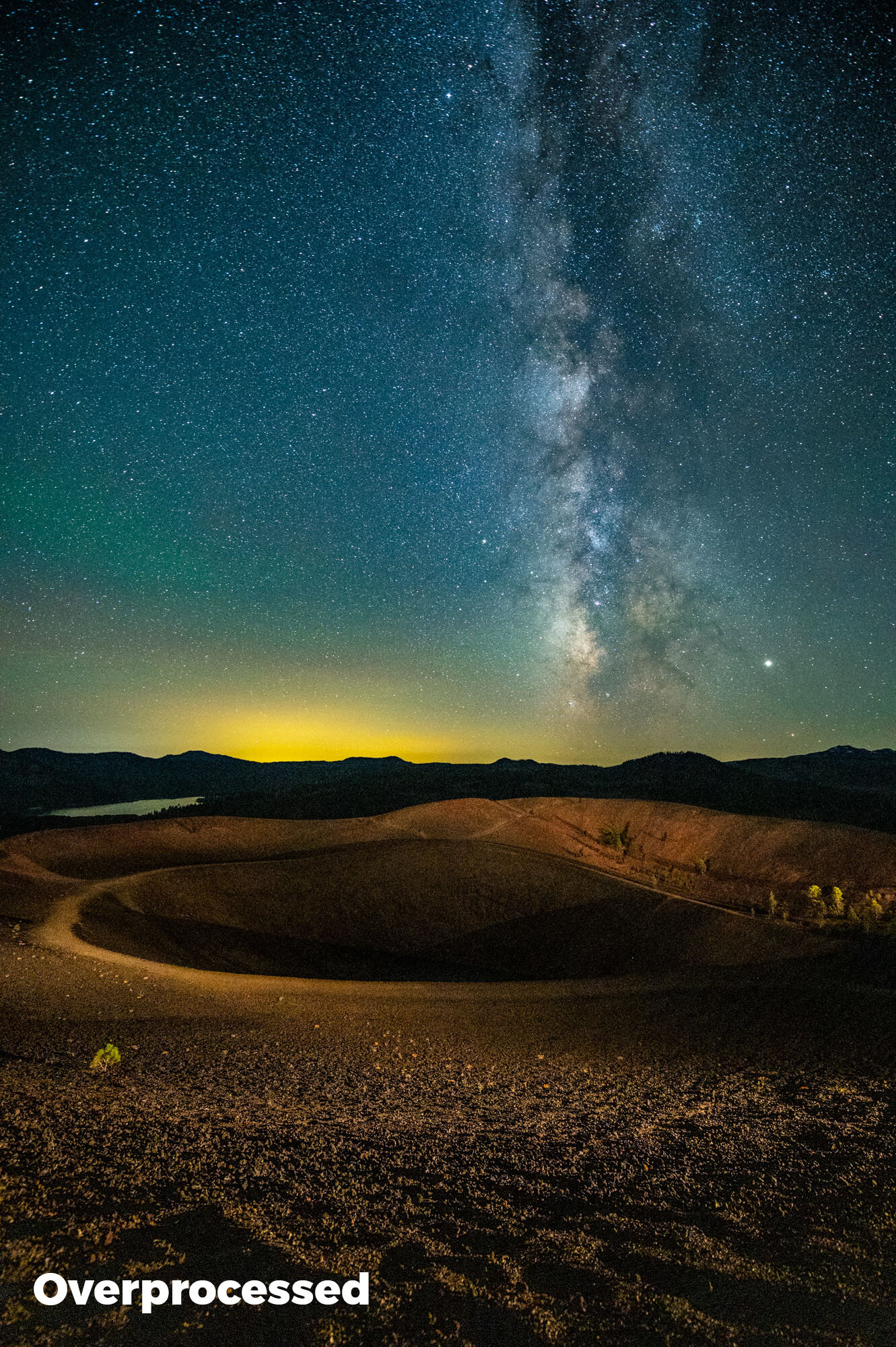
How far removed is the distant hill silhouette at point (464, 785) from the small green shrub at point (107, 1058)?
3565 cm

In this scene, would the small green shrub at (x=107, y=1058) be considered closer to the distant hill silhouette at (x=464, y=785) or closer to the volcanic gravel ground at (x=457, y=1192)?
the volcanic gravel ground at (x=457, y=1192)

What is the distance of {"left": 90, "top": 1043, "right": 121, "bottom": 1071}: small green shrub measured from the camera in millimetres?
6750

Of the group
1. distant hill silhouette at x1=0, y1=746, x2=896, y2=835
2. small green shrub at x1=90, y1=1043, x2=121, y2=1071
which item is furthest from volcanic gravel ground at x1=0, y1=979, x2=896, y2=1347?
distant hill silhouette at x1=0, y1=746, x2=896, y2=835

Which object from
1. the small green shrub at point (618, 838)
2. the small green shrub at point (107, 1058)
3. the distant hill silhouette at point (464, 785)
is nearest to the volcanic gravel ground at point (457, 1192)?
the small green shrub at point (107, 1058)

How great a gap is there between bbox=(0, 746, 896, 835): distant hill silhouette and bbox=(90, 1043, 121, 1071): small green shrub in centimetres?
3565

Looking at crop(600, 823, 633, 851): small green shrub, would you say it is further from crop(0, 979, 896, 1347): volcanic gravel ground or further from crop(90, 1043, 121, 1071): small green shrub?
crop(90, 1043, 121, 1071): small green shrub

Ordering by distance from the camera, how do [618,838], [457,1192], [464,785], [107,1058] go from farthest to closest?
[464,785] → [618,838] → [107,1058] → [457,1192]

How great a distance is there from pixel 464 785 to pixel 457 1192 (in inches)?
2639

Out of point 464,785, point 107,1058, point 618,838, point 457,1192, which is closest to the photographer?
point 457,1192

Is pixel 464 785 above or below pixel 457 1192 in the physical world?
below

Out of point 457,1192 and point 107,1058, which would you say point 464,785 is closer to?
point 107,1058

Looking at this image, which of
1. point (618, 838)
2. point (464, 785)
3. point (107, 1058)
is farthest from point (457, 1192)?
point (464, 785)

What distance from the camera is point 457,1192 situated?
388cm

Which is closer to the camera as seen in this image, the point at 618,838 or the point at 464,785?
the point at 618,838
